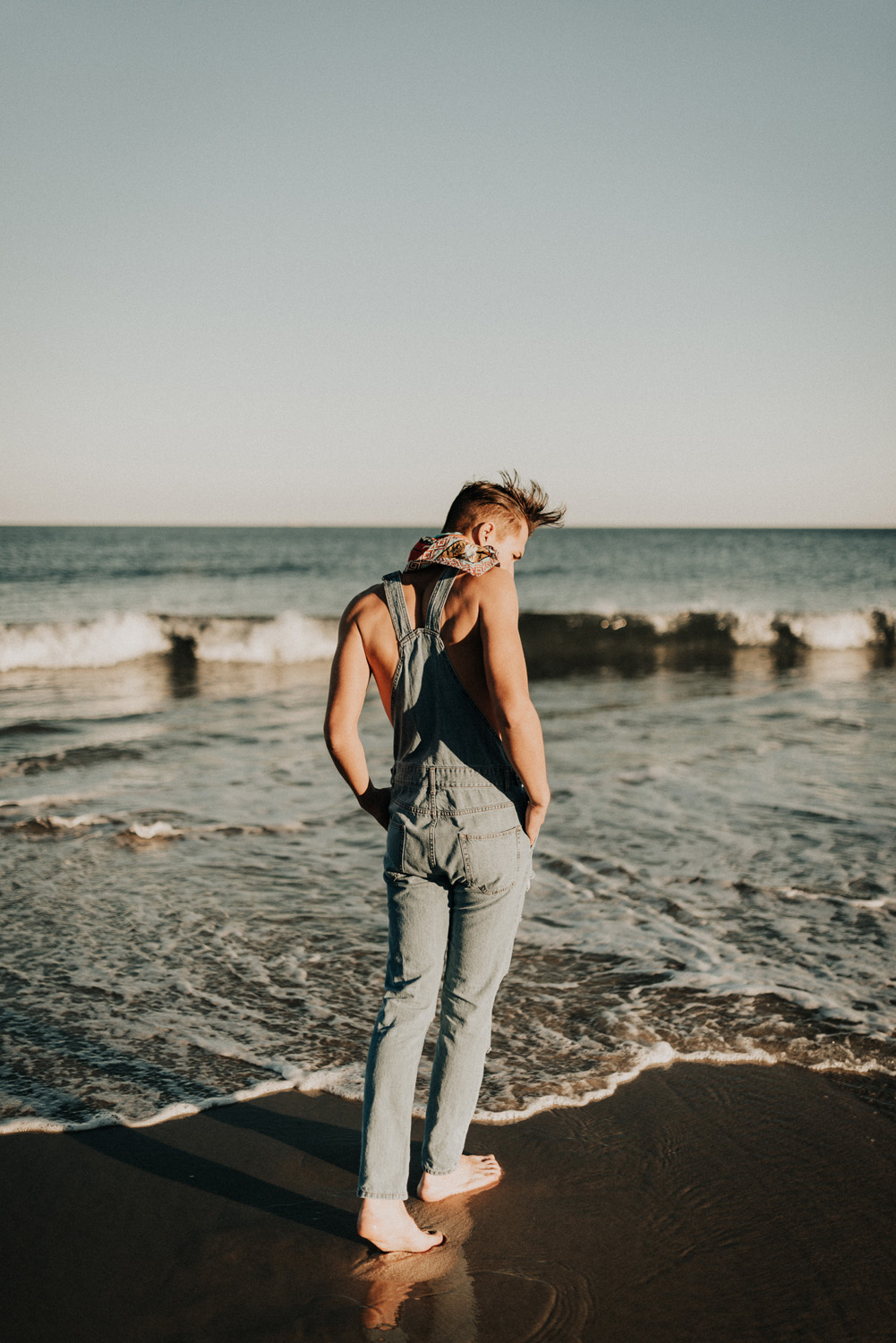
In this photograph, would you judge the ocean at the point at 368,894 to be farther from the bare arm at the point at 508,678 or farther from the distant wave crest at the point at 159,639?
the distant wave crest at the point at 159,639

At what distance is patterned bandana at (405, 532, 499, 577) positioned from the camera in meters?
2.28

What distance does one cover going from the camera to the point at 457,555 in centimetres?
231

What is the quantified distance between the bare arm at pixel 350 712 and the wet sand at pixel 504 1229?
1.13 meters

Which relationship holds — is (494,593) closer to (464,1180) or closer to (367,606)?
(367,606)

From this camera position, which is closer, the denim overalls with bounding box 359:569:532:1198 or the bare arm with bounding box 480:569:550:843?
the bare arm with bounding box 480:569:550:843

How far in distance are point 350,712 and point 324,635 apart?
1729 cm

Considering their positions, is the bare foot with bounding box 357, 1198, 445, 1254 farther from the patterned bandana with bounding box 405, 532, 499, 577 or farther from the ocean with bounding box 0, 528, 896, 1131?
the patterned bandana with bounding box 405, 532, 499, 577

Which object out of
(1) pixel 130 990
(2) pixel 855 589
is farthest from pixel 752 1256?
(2) pixel 855 589

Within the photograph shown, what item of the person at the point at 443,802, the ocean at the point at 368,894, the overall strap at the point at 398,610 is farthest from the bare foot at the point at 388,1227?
the overall strap at the point at 398,610

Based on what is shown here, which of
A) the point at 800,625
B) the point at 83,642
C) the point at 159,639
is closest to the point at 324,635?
the point at 159,639

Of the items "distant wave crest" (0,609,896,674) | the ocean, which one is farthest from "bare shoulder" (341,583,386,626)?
"distant wave crest" (0,609,896,674)

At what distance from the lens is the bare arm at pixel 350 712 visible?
7.99ft

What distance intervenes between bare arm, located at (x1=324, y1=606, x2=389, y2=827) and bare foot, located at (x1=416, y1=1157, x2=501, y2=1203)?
1.02 m

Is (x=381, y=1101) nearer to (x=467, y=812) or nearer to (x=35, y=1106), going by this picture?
(x=467, y=812)
